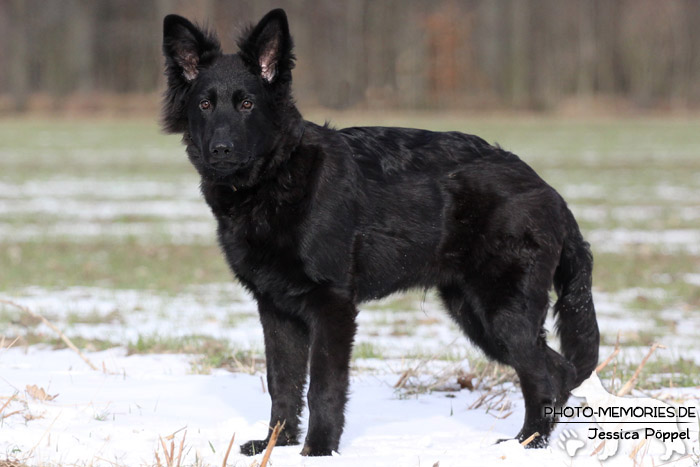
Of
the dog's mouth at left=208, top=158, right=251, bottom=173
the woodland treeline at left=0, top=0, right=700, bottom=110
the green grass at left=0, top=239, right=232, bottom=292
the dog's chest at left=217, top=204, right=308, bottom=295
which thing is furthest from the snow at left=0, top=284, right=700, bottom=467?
the woodland treeline at left=0, top=0, right=700, bottom=110

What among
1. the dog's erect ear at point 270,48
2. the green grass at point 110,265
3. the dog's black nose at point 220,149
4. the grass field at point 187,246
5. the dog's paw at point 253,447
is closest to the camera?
the dog's black nose at point 220,149

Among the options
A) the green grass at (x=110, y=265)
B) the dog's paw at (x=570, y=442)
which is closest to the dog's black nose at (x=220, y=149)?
the dog's paw at (x=570, y=442)

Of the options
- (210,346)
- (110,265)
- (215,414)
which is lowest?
(110,265)

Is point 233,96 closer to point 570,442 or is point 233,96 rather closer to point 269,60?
point 269,60

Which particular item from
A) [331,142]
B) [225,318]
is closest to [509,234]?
[331,142]

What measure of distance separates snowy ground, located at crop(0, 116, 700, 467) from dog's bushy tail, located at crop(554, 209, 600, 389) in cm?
39

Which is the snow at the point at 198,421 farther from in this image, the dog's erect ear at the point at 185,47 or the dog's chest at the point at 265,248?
the dog's erect ear at the point at 185,47

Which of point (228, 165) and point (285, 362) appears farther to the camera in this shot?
point (285, 362)

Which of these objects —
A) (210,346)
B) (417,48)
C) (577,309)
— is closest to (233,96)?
(577,309)

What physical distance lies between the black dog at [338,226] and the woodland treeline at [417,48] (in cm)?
4551

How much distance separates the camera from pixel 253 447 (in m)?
4.33

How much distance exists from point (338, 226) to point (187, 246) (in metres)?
9.73

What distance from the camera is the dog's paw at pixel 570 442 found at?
4090mm

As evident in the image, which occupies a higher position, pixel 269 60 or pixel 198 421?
pixel 269 60
